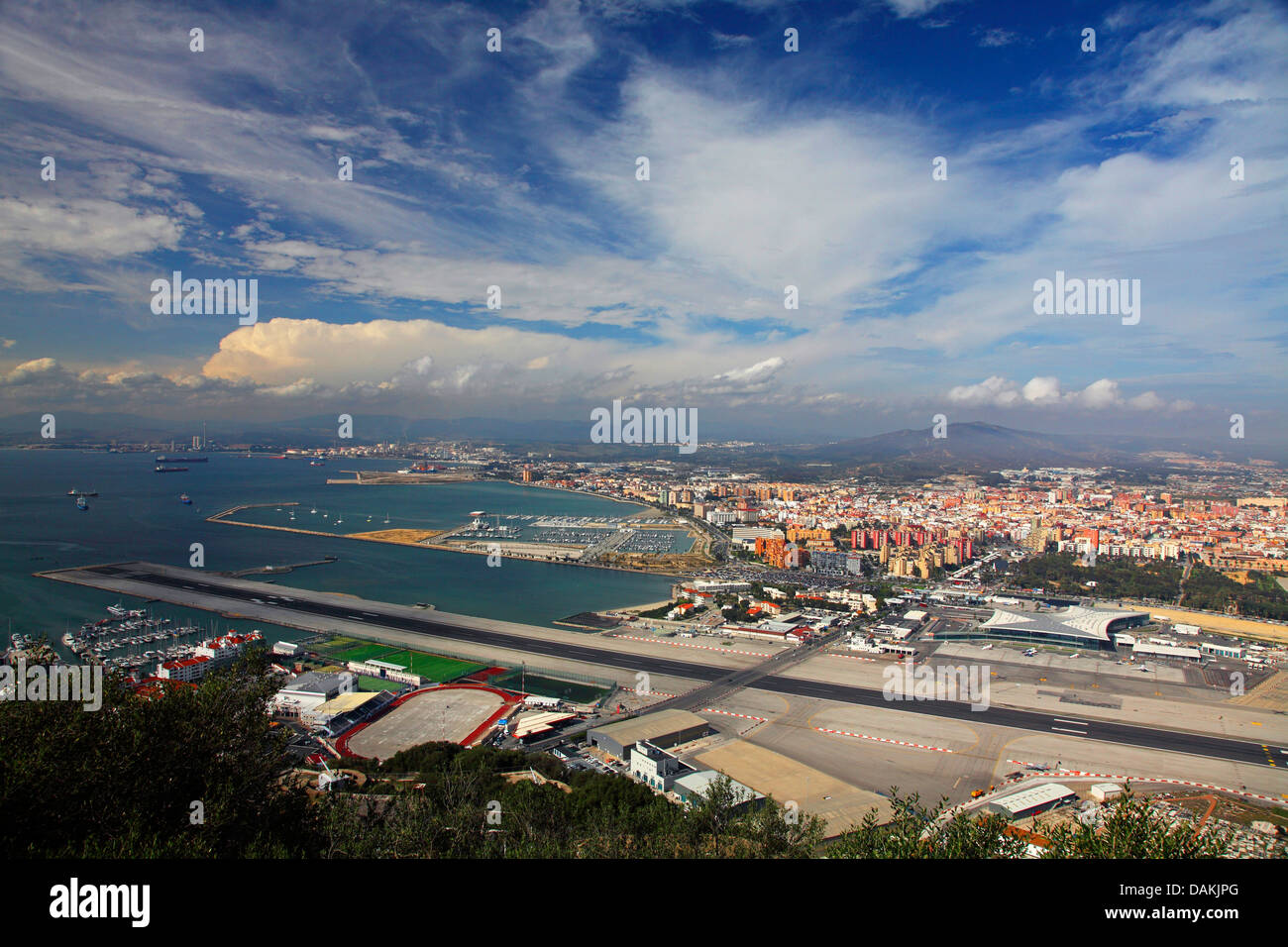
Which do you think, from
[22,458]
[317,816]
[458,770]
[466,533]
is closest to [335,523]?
[466,533]

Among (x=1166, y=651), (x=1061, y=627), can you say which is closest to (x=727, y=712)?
(x=1061, y=627)

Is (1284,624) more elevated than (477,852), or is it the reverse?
(477,852)

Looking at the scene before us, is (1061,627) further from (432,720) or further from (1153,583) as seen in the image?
(432,720)

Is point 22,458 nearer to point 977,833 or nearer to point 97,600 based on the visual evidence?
point 97,600

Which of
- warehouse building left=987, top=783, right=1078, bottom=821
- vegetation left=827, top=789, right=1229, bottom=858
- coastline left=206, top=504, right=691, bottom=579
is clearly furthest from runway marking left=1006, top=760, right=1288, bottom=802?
coastline left=206, top=504, right=691, bottom=579

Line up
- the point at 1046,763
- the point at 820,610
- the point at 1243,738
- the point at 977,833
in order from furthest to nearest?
the point at 820,610
the point at 1243,738
the point at 1046,763
the point at 977,833

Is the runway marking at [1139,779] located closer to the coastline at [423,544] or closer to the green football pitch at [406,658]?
the green football pitch at [406,658]

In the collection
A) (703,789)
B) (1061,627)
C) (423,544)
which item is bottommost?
(1061,627)

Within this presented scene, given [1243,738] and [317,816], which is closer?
[317,816]
